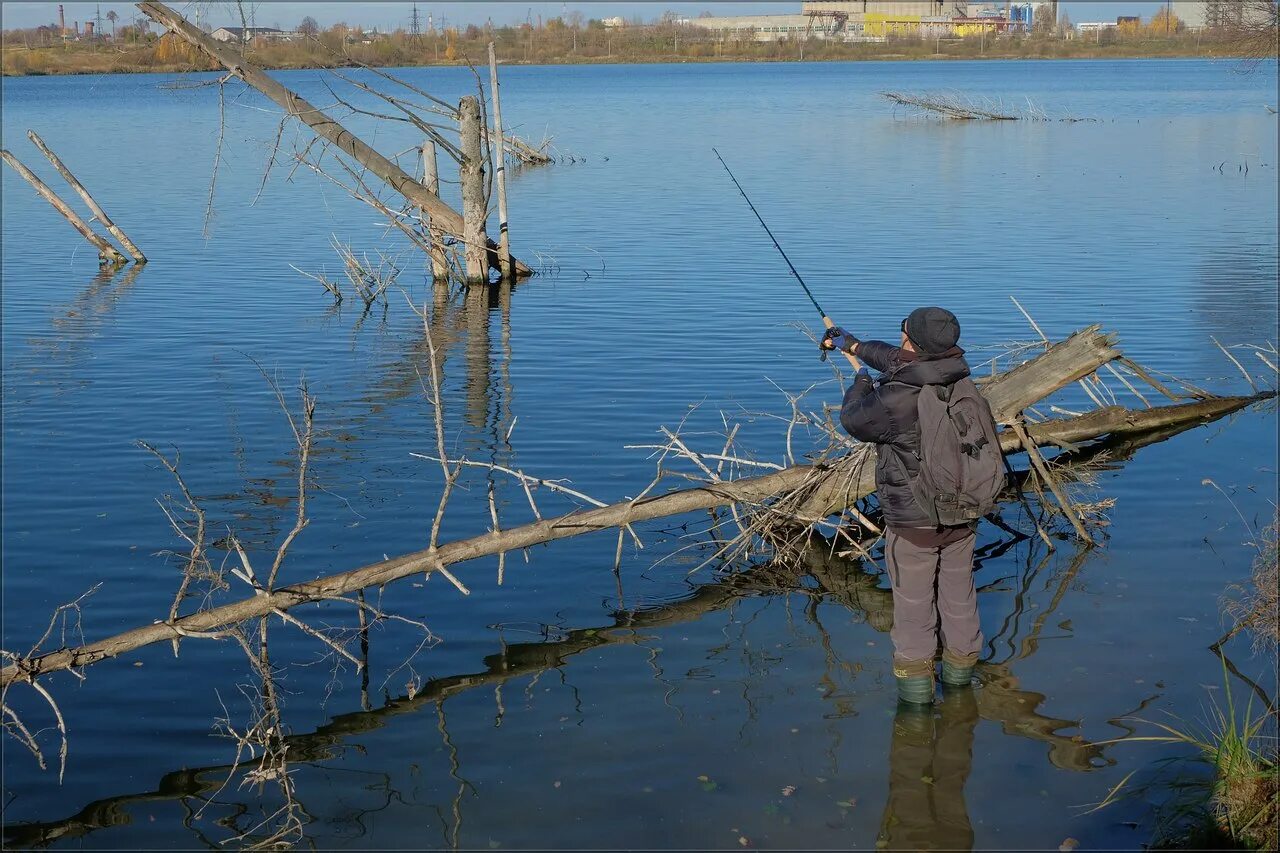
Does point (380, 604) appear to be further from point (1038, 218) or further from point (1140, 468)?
point (1038, 218)

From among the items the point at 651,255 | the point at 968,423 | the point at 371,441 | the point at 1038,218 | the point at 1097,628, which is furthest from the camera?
the point at 1038,218

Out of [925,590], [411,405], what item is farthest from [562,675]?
[411,405]

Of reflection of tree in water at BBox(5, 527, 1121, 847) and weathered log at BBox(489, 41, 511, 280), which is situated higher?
weathered log at BBox(489, 41, 511, 280)

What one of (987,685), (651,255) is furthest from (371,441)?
(651,255)

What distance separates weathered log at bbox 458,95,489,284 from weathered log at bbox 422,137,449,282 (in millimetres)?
337

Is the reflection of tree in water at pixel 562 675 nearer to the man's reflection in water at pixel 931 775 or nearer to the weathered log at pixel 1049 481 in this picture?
the man's reflection in water at pixel 931 775

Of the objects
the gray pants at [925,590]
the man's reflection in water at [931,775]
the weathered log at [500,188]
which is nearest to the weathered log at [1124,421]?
the gray pants at [925,590]

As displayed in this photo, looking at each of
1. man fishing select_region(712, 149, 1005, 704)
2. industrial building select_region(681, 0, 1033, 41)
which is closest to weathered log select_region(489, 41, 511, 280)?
man fishing select_region(712, 149, 1005, 704)

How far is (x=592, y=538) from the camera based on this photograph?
8.55m

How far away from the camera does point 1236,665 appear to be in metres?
6.52

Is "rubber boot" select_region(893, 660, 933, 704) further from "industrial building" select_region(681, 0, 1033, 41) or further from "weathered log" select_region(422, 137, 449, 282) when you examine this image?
"industrial building" select_region(681, 0, 1033, 41)

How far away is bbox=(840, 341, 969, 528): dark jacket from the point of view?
18.3 ft

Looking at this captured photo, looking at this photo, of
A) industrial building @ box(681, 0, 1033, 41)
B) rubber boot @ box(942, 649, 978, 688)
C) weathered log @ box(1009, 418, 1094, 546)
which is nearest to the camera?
rubber boot @ box(942, 649, 978, 688)

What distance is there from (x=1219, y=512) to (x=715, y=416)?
161 inches
